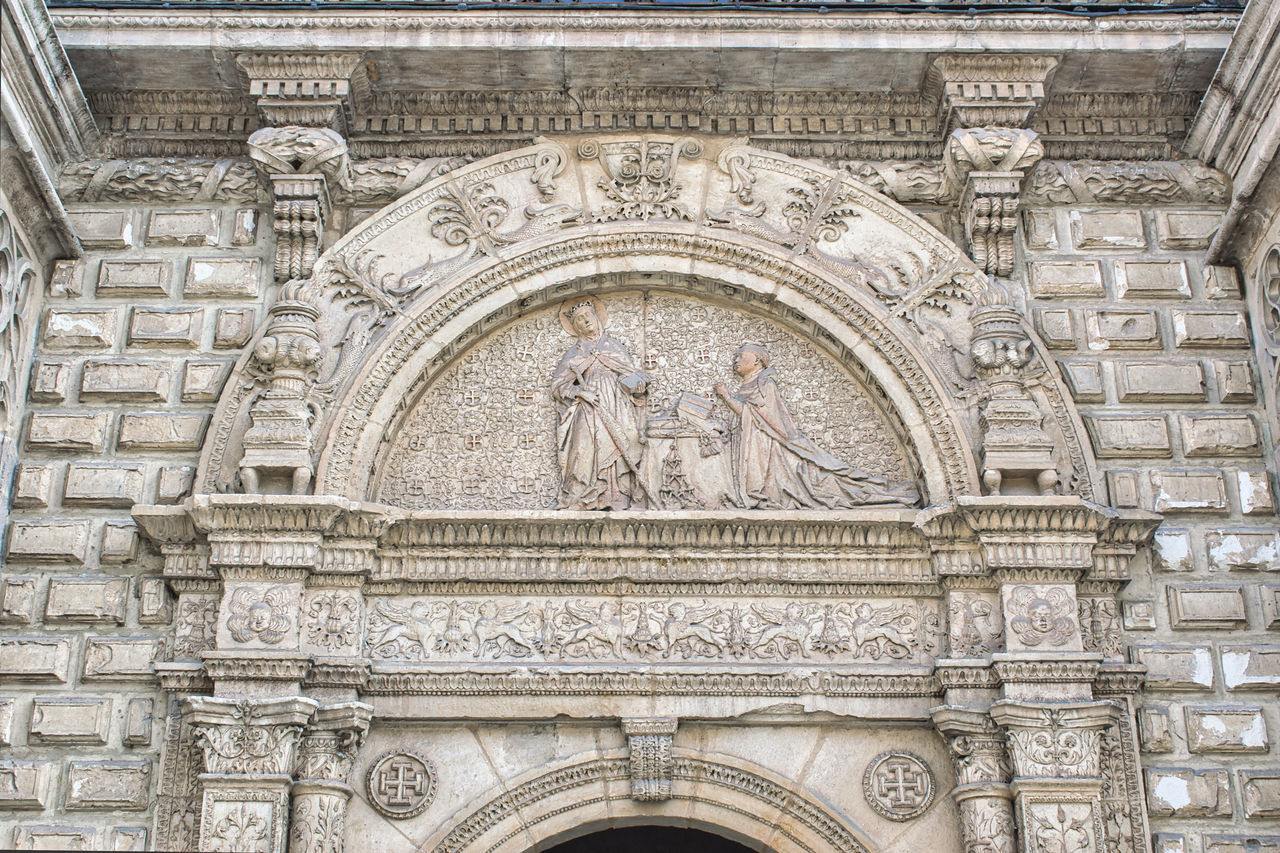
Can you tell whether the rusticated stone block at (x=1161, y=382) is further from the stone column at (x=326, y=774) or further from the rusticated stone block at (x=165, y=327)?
the rusticated stone block at (x=165, y=327)

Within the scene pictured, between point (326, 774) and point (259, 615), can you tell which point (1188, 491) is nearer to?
point (326, 774)

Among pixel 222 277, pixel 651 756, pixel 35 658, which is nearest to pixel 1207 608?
pixel 651 756

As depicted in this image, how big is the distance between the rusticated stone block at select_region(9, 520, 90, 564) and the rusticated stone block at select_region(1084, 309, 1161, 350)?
6.29 m

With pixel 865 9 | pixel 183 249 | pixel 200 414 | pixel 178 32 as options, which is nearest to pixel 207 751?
pixel 200 414

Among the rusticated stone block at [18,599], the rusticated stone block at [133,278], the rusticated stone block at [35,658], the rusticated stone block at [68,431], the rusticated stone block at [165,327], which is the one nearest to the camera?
the rusticated stone block at [35,658]

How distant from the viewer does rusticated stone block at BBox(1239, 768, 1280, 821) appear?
757cm

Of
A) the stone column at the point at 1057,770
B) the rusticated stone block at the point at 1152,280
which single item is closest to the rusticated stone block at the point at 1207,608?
the stone column at the point at 1057,770

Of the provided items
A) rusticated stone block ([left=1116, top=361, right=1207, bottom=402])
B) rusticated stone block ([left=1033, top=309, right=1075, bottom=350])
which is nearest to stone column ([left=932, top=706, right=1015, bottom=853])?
rusticated stone block ([left=1116, top=361, right=1207, bottom=402])

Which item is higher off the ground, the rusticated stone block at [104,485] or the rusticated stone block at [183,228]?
the rusticated stone block at [183,228]

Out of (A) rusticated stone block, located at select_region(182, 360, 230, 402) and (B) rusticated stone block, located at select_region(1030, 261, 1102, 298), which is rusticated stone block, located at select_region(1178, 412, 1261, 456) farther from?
(A) rusticated stone block, located at select_region(182, 360, 230, 402)

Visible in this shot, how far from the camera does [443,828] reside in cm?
766

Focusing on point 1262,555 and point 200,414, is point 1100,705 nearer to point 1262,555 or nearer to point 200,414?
point 1262,555

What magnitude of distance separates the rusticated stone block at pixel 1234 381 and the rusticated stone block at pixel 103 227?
702cm

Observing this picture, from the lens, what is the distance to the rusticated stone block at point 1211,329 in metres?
8.76
